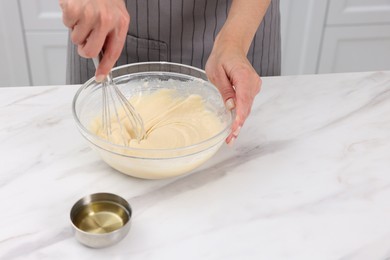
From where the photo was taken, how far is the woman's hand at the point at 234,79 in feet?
2.93

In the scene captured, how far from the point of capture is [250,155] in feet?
3.08

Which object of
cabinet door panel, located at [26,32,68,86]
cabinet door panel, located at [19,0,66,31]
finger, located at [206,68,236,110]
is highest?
finger, located at [206,68,236,110]

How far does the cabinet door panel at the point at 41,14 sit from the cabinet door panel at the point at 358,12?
957 millimetres

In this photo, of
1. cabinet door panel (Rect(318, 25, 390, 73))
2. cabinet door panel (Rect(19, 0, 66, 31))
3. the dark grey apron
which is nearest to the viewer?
the dark grey apron

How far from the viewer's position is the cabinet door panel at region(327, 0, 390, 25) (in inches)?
73.9

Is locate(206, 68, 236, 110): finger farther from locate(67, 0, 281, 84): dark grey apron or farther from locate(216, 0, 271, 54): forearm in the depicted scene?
locate(67, 0, 281, 84): dark grey apron

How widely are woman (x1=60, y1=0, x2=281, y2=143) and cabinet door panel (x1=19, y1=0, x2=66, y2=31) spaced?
56 centimetres

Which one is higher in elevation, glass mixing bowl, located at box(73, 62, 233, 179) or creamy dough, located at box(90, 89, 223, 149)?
glass mixing bowl, located at box(73, 62, 233, 179)

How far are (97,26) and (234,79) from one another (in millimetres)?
291

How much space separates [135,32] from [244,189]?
506 mm

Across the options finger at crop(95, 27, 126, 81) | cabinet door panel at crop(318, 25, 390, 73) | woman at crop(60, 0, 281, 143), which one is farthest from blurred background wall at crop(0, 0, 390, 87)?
finger at crop(95, 27, 126, 81)

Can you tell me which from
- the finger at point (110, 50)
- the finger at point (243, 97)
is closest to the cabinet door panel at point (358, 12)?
the finger at point (243, 97)

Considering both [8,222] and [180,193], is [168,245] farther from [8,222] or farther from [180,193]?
[8,222]

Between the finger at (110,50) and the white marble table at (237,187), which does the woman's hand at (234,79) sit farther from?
the finger at (110,50)
